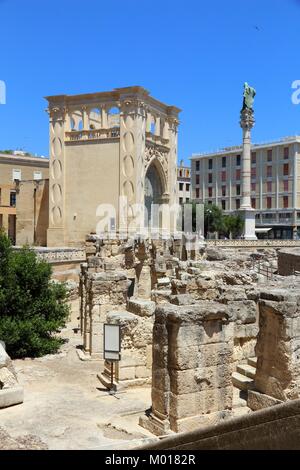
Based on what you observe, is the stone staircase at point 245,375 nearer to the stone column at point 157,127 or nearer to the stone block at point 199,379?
the stone block at point 199,379

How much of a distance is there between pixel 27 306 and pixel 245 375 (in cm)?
587

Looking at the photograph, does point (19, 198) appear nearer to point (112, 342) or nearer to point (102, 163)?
point (102, 163)

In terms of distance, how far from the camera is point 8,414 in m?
7.06

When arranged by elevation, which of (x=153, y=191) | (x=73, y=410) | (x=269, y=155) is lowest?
(x=73, y=410)

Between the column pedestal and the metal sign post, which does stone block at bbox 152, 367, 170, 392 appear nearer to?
the metal sign post

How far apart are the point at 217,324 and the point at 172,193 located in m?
28.2

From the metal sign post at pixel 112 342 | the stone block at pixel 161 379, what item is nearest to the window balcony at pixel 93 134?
the metal sign post at pixel 112 342

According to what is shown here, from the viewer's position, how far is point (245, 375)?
25.4 feet

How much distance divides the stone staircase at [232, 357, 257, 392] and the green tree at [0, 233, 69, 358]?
15.7 feet

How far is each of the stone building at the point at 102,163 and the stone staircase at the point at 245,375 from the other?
70.7ft

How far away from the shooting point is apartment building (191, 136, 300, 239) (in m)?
55.9

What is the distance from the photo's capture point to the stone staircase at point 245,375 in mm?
7488

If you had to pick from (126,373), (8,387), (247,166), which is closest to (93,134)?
(247,166)
